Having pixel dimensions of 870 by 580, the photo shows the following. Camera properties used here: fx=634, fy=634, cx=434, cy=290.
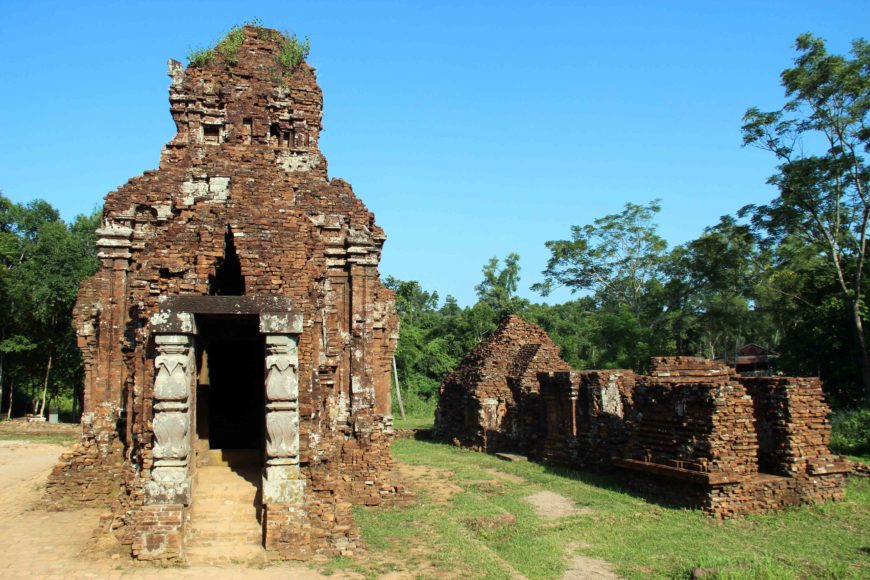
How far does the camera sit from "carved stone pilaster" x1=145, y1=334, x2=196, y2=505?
7.68 metres

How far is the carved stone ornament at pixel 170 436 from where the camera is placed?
779 centimetres

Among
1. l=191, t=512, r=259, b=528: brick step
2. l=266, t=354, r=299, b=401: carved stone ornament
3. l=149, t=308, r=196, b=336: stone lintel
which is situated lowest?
l=191, t=512, r=259, b=528: brick step

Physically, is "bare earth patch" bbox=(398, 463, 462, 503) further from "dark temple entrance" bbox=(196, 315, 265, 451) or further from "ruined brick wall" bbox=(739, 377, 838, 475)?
"ruined brick wall" bbox=(739, 377, 838, 475)

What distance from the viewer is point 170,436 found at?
25.8ft

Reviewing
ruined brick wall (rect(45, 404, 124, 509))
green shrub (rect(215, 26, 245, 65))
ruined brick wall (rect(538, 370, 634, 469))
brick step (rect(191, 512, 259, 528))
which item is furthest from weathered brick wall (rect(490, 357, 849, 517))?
green shrub (rect(215, 26, 245, 65))

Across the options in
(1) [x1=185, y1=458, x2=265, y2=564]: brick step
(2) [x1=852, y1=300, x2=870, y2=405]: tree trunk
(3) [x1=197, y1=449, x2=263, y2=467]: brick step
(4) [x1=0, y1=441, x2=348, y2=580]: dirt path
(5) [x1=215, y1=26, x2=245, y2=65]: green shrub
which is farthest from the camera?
(2) [x1=852, y1=300, x2=870, y2=405]: tree trunk

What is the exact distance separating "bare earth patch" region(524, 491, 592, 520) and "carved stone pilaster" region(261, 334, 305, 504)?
462 cm

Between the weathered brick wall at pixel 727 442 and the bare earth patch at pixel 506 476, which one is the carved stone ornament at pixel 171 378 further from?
the bare earth patch at pixel 506 476

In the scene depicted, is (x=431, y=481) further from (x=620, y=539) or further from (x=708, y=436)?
(x=708, y=436)

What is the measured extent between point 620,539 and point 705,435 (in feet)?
8.86

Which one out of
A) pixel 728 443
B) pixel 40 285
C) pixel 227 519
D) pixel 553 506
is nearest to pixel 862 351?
pixel 728 443

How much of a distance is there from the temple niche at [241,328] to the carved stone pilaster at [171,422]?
0.06 ft

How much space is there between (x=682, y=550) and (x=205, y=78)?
1240 cm

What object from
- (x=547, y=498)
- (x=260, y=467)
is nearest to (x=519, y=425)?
(x=547, y=498)
